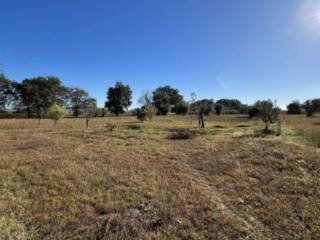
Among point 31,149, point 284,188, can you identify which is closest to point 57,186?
point 31,149

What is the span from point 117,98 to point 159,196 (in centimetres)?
5241

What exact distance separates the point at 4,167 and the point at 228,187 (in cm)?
794

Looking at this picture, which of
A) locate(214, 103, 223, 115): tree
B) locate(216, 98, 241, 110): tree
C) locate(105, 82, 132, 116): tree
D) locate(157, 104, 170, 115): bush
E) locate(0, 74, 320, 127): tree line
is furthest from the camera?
locate(216, 98, 241, 110): tree

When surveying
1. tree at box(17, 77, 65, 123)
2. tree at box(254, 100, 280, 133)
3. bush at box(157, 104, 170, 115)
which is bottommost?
tree at box(254, 100, 280, 133)

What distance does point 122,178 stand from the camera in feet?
23.9

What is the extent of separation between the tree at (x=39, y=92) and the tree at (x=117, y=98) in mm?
12764

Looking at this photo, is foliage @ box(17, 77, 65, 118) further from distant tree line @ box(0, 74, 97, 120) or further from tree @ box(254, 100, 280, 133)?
tree @ box(254, 100, 280, 133)

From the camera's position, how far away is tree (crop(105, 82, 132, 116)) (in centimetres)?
5666

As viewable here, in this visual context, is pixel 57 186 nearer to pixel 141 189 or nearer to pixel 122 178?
pixel 122 178

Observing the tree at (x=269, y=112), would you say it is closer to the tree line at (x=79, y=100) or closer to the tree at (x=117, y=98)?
the tree line at (x=79, y=100)

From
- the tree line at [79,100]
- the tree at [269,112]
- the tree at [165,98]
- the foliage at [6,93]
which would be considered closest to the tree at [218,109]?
the tree line at [79,100]

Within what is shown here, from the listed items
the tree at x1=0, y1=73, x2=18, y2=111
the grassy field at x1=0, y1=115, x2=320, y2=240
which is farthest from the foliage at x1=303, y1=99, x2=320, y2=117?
the tree at x1=0, y1=73, x2=18, y2=111

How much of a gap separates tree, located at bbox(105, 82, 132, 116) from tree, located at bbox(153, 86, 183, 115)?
34.8 ft

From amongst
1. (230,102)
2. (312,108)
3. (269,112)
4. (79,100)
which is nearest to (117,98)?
(79,100)
